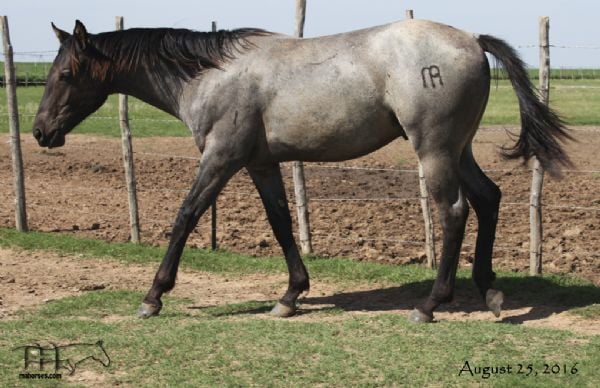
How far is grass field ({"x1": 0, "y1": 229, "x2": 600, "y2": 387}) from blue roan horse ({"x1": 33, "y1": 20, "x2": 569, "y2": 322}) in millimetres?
456

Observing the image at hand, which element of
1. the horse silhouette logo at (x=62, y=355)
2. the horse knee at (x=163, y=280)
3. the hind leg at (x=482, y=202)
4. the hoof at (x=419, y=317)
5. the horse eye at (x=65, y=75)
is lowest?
the hoof at (x=419, y=317)

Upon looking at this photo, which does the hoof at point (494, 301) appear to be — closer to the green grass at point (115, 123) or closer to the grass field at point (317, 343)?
the grass field at point (317, 343)

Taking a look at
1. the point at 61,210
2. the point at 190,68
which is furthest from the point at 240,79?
the point at 61,210

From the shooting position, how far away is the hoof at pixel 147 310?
7695 mm

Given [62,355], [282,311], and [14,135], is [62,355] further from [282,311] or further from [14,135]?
[14,135]

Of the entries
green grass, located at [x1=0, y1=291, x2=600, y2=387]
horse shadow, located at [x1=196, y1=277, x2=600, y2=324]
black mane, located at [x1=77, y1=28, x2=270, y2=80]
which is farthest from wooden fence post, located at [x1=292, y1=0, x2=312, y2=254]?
green grass, located at [x1=0, y1=291, x2=600, y2=387]

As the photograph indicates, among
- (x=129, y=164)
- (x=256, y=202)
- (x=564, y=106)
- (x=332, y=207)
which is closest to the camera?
(x=129, y=164)

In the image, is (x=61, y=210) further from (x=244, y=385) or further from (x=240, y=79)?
(x=244, y=385)

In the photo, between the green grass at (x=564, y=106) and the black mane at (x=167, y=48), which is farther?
the green grass at (x=564, y=106)

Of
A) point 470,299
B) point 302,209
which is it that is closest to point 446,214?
point 470,299

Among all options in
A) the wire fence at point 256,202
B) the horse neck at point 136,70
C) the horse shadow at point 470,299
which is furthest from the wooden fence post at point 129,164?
the horse shadow at point 470,299

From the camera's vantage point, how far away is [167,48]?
7.94 meters

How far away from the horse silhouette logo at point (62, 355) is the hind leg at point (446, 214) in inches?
87.9

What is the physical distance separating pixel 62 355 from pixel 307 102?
8.30ft
